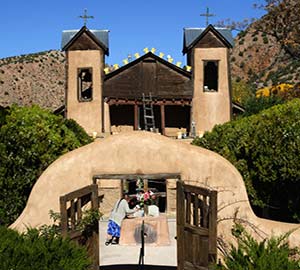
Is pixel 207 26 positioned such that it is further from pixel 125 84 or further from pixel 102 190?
pixel 102 190

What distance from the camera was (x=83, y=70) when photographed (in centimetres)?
3145

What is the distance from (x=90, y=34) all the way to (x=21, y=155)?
62.2 ft

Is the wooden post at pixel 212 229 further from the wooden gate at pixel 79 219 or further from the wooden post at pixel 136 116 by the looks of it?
the wooden post at pixel 136 116

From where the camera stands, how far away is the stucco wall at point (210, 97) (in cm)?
3123

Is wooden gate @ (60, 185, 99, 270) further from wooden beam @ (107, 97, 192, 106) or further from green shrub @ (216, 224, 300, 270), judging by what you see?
wooden beam @ (107, 97, 192, 106)

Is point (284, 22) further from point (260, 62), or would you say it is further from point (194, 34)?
point (260, 62)

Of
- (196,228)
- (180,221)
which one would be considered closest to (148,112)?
(180,221)

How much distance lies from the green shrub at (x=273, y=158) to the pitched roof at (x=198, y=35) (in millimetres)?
16499

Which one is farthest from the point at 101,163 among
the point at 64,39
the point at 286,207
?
the point at 64,39

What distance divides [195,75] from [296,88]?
6.36 meters

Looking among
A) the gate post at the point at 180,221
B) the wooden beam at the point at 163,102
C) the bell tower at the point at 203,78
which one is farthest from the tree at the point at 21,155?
the bell tower at the point at 203,78

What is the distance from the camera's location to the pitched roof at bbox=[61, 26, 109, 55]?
3102cm

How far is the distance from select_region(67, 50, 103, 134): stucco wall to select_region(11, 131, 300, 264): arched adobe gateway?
67.3ft

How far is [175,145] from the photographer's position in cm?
1066
